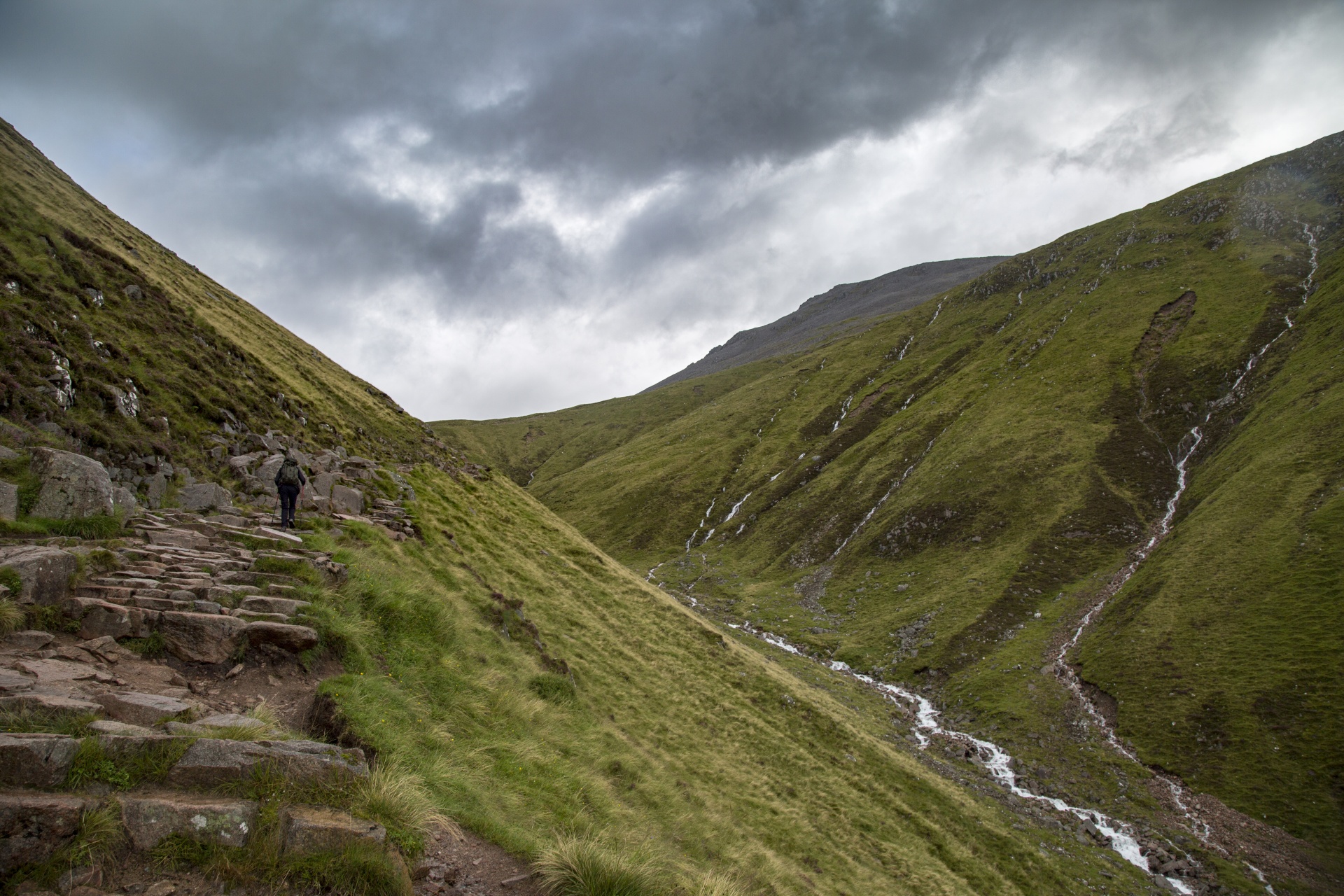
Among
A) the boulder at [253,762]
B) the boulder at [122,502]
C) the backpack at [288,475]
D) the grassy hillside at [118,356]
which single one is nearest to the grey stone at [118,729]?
the boulder at [253,762]

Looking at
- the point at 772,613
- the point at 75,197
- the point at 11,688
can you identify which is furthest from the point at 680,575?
the point at 11,688

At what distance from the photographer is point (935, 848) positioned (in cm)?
3112

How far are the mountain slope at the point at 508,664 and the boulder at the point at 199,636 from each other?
435mm

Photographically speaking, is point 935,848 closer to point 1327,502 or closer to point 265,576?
point 265,576

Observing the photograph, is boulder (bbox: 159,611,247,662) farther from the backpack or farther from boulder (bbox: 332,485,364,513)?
boulder (bbox: 332,485,364,513)

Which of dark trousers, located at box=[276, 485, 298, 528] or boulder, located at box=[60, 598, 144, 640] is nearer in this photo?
boulder, located at box=[60, 598, 144, 640]

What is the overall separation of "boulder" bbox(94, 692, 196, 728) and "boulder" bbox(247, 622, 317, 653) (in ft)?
10.9

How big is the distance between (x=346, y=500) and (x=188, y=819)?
21.4m

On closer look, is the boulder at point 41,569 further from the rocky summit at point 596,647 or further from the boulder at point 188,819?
the boulder at point 188,819

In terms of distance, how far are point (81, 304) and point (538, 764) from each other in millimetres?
26719

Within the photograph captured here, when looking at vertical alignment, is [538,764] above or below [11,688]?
below

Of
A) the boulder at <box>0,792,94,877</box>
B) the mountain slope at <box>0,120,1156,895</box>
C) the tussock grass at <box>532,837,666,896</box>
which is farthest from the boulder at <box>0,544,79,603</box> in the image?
the tussock grass at <box>532,837,666,896</box>

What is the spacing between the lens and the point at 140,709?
30.3 feet

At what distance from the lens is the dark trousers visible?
20.7m
